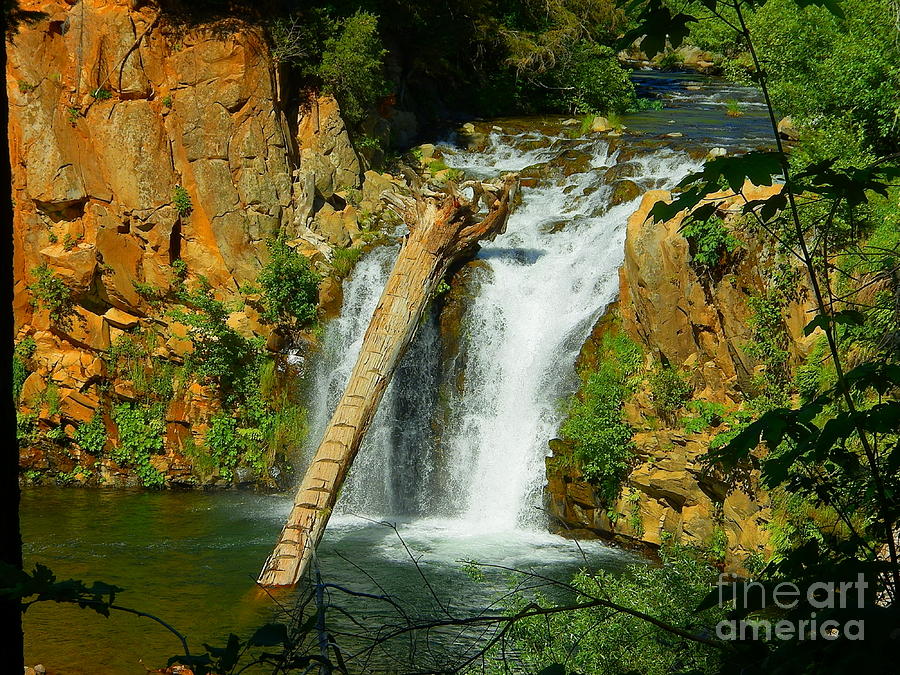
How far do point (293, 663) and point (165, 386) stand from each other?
11.9 meters

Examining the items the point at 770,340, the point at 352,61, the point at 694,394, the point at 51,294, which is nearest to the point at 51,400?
the point at 51,294

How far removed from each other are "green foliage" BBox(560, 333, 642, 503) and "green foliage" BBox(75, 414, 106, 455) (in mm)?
7059

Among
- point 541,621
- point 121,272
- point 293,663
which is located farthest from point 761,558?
point 121,272

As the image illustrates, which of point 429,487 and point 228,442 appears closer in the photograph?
point 429,487

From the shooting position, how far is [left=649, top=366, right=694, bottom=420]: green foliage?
10664mm

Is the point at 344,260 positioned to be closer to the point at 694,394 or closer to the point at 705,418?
the point at 694,394

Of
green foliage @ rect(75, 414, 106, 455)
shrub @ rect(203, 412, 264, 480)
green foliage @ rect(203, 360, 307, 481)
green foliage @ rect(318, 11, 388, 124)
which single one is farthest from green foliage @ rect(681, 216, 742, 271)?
green foliage @ rect(75, 414, 106, 455)

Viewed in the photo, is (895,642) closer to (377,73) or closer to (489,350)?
(489,350)

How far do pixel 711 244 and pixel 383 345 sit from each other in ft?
12.7

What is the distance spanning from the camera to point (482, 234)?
38.1ft

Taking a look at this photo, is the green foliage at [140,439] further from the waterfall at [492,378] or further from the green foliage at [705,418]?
the green foliage at [705,418]

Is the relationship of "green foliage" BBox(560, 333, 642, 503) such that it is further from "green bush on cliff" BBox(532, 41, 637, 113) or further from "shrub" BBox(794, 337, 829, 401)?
"green bush on cliff" BBox(532, 41, 637, 113)

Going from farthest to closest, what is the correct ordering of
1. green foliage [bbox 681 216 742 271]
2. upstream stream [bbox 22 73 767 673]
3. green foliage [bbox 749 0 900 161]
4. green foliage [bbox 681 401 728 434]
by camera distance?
green foliage [bbox 681 401 728 434] → green foliage [bbox 681 216 742 271] → green foliage [bbox 749 0 900 161] → upstream stream [bbox 22 73 767 673]

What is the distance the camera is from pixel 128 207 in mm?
13664
